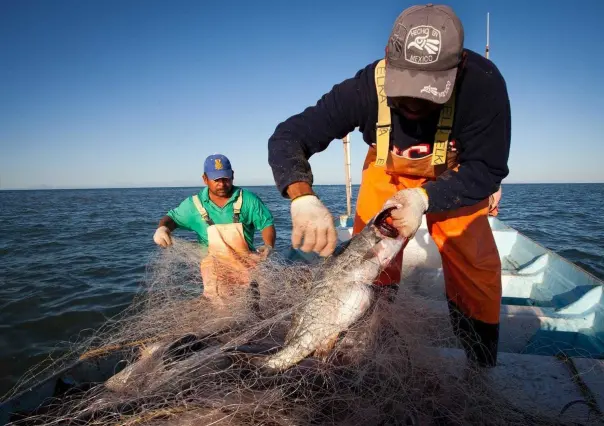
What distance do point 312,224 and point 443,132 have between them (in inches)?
45.4

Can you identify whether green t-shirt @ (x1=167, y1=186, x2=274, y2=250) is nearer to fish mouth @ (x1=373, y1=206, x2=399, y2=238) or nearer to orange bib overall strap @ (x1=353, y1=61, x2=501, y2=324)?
orange bib overall strap @ (x1=353, y1=61, x2=501, y2=324)

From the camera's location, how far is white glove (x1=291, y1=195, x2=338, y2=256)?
7.09 ft

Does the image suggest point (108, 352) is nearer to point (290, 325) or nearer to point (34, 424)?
point (34, 424)

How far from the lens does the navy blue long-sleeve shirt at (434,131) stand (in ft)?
7.32

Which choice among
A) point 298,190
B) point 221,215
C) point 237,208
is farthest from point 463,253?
point 221,215

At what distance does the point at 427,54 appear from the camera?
192 cm

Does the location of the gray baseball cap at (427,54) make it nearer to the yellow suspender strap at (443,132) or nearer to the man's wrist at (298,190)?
the yellow suspender strap at (443,132)

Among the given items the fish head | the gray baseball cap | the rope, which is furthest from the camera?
the fish head

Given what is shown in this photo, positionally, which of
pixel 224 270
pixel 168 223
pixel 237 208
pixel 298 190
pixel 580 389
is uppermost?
pixel 298 190

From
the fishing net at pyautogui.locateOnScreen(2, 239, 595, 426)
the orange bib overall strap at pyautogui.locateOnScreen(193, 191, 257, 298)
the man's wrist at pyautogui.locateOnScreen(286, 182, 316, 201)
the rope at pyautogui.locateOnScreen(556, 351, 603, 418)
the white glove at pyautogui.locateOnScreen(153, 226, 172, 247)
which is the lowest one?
the rope at pyautogui.locateOnScreen(556, 351, 603, 418)

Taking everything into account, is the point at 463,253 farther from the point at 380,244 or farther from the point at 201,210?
the point at 201,210

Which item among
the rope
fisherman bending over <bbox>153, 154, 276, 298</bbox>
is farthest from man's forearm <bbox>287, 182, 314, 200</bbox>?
fisherman bending over <bbox>153, 154, 276, 298</bbox>

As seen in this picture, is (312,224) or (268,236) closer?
(312,224)

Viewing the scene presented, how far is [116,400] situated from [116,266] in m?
8.47
